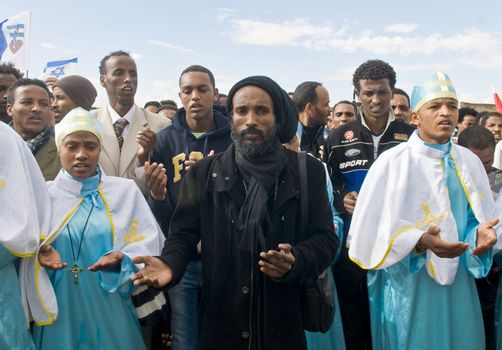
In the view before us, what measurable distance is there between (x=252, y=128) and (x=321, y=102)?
3.06 metres

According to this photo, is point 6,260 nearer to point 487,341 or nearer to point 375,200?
point 375,200

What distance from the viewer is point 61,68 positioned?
410 inches

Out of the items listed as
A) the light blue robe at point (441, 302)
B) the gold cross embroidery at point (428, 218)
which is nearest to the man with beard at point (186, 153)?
the light blue robe at point (441, 302)

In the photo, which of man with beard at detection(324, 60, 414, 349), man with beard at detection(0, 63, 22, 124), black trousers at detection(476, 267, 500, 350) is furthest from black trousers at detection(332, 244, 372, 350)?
man with beard at detection(0, 63, 22, 124)

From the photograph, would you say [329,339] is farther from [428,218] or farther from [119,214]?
[119,214]

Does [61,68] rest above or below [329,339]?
above

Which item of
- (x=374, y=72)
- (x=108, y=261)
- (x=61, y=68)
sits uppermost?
(x=61, y=68)

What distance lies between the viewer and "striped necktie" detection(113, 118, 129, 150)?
13.5ft

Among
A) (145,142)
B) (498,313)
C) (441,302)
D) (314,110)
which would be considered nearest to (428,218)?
(441,302)

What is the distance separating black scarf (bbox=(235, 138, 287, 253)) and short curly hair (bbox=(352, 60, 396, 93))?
6.79ft

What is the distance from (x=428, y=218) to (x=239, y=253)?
1.40 meters

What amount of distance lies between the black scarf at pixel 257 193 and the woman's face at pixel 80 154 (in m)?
1.12

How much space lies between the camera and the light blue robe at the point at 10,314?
2.73 meters

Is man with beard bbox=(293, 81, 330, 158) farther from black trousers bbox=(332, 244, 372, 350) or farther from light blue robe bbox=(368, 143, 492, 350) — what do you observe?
light blue robe bbox=(368, 143, 492, 350)
